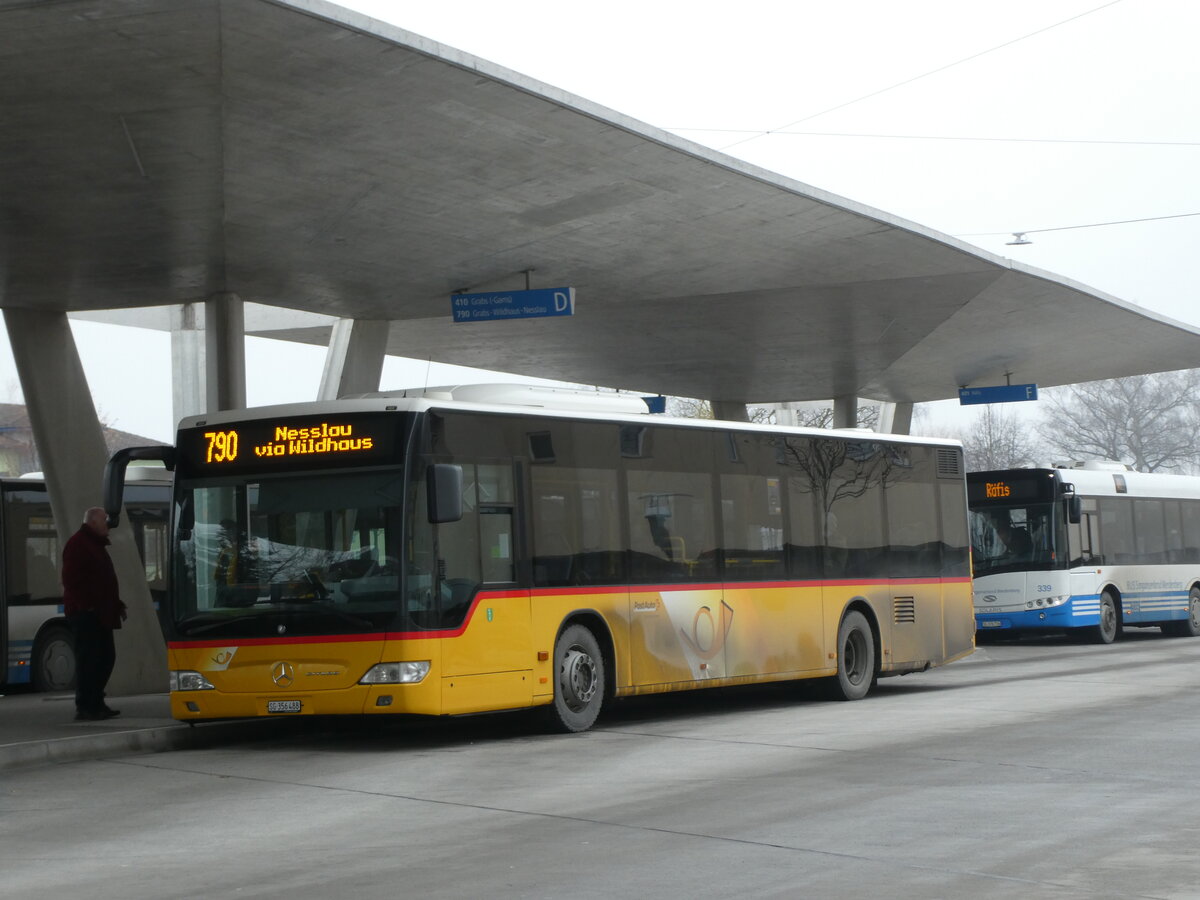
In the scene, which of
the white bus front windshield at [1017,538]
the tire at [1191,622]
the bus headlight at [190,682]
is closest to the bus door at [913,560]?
the bus headlight at [190,682]

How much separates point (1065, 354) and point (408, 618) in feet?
73.8

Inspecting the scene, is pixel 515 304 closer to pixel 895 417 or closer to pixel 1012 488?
pixel 1012 488

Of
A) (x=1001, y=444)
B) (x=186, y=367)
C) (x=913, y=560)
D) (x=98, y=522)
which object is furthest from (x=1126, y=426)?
(x=98, y=522)

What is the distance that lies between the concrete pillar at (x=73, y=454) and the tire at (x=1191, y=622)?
20083mm

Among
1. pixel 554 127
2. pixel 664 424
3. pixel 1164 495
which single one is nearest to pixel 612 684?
pixel 664 424

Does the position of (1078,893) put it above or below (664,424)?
below

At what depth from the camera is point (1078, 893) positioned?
263 inches

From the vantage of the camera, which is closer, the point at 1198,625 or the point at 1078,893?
the point at 1078,893

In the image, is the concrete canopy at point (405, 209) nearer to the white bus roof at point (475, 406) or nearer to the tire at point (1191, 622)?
the white bus roof at point (475, 406)

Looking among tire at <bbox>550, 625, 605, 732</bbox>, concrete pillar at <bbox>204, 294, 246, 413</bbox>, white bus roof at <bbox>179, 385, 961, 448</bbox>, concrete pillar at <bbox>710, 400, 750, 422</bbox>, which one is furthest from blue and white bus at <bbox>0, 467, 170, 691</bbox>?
concrete pillar at <bbox>710, 400, 750, 422</bbox>

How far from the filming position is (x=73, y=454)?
65.6ft

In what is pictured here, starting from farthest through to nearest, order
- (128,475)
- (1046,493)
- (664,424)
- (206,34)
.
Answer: (1046,493)
(128,475)
(664,424)
(206,34)

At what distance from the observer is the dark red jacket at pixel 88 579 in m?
15.3

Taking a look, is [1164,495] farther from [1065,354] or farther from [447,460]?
[447,460]
